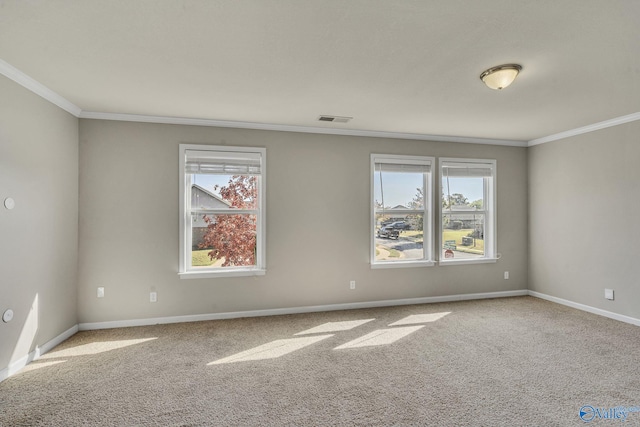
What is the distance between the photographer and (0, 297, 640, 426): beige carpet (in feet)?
7.13

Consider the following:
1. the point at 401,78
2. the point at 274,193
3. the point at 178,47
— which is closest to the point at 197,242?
the point at 274,193

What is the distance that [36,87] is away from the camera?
2.90 meters

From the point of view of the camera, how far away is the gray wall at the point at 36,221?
8.63 ft

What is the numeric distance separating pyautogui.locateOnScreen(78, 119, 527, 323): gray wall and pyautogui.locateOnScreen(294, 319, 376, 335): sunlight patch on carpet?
0.56 m

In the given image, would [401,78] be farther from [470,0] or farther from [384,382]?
[384,382]

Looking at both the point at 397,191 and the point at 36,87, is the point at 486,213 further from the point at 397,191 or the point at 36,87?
the point at 36,87

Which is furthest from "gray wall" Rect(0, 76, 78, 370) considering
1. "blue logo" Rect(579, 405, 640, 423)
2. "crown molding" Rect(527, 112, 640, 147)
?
"crown molding" Rect(527, 112, 640, 147)

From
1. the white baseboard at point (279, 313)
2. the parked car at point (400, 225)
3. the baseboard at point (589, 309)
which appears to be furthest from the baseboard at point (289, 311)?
the parked car at point (400, 225)

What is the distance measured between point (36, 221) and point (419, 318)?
4177 millimetres

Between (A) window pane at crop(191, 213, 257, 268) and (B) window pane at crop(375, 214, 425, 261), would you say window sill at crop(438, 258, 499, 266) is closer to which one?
(B) window pane at crop(375, 214, 425, 261)

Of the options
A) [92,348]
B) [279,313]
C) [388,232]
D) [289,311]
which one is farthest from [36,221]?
[388,232]

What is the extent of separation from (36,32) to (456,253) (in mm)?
5255

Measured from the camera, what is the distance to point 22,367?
111 inches

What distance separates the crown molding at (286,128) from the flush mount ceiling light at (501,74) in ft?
6.88
